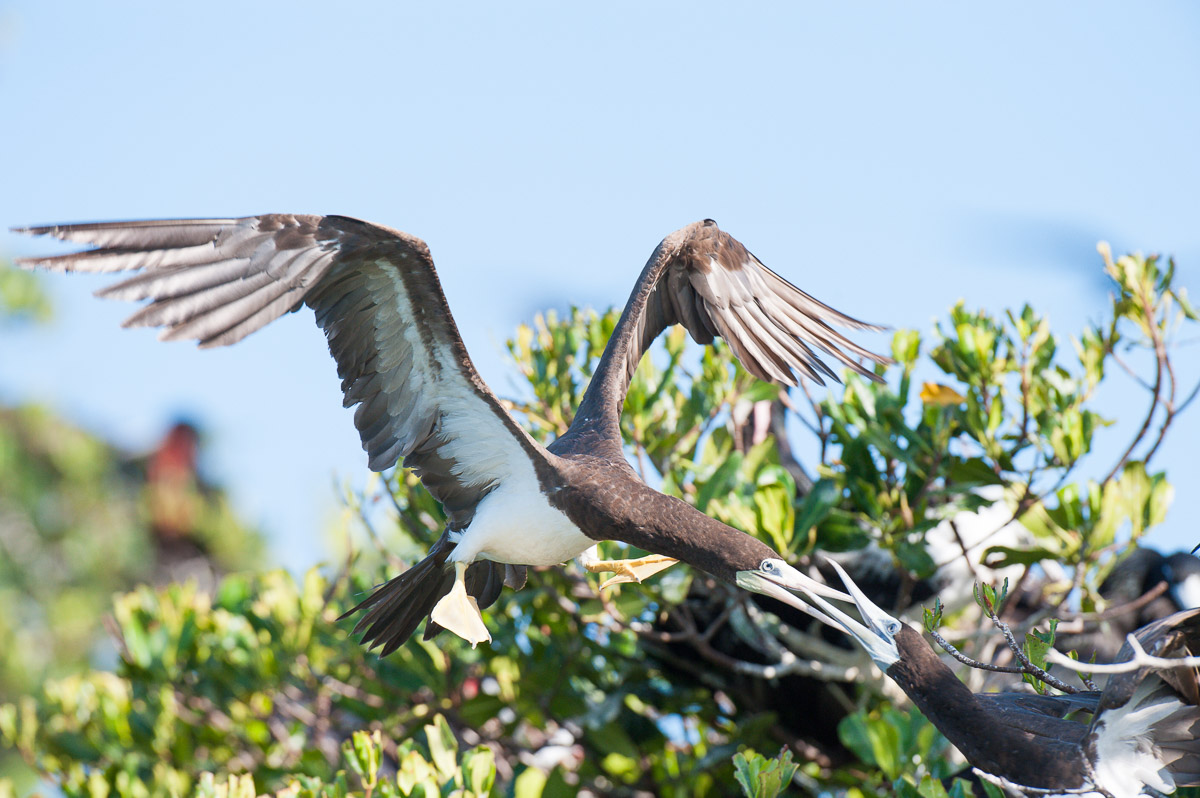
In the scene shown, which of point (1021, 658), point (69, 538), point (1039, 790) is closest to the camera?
point (1039, 790)

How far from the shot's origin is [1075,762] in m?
2.39

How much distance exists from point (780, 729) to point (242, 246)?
2.70 metres

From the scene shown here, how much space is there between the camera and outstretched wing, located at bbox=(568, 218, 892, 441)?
3.90 metres

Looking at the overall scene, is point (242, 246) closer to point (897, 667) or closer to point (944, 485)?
point (897, 667)

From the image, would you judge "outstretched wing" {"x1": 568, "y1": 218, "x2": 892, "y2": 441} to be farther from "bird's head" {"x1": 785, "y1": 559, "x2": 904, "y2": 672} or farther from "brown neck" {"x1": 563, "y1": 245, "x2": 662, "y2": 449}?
"bird's head" {"x1": 785, "y1": 559, "x2": 904, "y2": 672}

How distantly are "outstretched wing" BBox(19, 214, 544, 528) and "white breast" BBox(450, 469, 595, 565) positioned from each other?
0.24ft

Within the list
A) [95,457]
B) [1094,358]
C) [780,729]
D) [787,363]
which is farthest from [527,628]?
[95,457]

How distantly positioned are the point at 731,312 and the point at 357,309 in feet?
5.12

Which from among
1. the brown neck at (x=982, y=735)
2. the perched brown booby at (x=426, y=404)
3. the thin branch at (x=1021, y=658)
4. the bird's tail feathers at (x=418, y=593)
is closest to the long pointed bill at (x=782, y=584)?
the perched brown booby at (x=426, y=404)

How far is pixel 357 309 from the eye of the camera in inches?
125

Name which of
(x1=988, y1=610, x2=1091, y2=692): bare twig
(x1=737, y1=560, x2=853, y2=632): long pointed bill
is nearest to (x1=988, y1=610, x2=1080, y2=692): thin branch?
(x1=988, y1=610, x2=1091, y2=692): bare twig

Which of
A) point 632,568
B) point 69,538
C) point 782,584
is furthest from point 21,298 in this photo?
point 782,584

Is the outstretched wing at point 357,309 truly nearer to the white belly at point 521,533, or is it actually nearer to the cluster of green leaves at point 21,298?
the white belly at point 521,533

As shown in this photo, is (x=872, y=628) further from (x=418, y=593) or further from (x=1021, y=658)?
(x=418, y=593)
